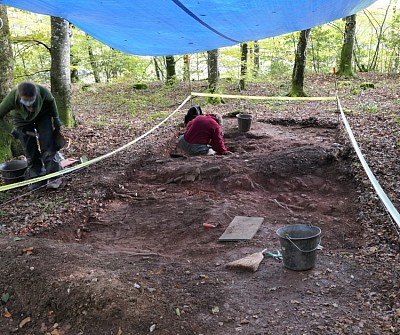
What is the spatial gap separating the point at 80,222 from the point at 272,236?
213 cm

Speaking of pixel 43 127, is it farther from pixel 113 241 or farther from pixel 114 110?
pixel 114 110

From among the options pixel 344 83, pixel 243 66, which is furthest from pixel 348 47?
pixel 243 66

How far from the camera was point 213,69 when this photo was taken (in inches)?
429

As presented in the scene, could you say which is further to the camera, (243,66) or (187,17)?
(243,66)

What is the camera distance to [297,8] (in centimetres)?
444

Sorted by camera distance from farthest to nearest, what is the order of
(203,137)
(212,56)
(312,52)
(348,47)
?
1. (312,52)
2. (348,47)
3. (212,56)
4. (203,137)

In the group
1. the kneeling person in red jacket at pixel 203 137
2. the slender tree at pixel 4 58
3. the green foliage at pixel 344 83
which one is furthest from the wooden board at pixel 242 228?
the green foliage at pixel 344 83

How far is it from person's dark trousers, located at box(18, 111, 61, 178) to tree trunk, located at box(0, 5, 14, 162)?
1123 mm

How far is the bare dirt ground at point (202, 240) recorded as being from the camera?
2.54 m

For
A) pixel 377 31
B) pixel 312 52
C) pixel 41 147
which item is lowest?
pixel 41 147

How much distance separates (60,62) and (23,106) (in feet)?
9.29

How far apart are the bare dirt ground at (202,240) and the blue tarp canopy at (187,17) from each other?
1.82m

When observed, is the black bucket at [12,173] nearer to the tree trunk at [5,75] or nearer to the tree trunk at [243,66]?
the tree trunk at [5,75]

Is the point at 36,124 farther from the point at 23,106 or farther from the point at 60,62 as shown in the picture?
the point at 60,62
